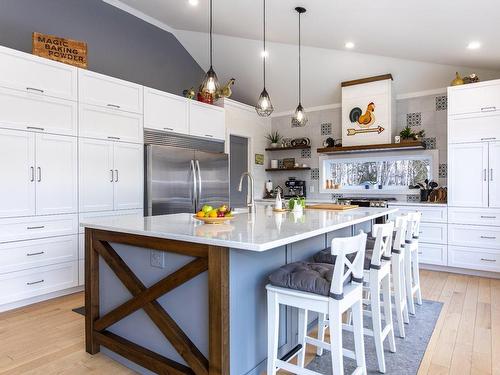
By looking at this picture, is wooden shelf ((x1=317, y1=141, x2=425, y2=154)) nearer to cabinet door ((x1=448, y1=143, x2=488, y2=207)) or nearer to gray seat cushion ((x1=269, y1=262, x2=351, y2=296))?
cabinet door ((x1=448, y1=143, x2=488, y2=207))

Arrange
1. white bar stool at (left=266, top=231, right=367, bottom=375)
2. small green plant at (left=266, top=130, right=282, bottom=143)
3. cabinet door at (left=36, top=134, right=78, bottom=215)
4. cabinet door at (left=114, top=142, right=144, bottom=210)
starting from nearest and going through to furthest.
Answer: white bar stool at (left=266, top=231, right=367, bottom=375)
cabinet door at (left=36, top=134, right=78, bottom=215)
cabinet door at (left=114, top=142, right=144, bottom=210)
small green plant at (left=266, top=130, right=282, bottom=143)

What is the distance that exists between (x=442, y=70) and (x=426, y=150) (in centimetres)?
117

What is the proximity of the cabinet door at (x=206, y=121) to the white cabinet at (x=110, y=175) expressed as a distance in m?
1.02

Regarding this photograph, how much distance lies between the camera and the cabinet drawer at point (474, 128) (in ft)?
13.9

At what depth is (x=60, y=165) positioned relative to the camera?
3490 mm

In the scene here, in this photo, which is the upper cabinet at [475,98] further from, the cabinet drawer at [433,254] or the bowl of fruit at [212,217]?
the bowl of fruit at [212,217]

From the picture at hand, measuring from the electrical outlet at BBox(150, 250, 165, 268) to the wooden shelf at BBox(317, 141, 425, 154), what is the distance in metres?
4.13

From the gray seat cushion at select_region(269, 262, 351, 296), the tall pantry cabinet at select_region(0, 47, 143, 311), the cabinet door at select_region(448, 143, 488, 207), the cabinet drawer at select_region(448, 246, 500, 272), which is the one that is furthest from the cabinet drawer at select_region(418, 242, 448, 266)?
the tall pantry cabinet at select_region(0, 47, 143, 311)

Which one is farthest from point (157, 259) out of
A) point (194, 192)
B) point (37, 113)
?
point (194, 192)

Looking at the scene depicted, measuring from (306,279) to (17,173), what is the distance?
2.90 meters

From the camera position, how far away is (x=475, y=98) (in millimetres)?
4340

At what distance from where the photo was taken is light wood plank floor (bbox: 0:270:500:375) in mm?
2191

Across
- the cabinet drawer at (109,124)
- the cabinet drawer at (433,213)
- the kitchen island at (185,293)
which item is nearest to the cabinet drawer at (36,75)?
the cabinet drawer at (109,124)

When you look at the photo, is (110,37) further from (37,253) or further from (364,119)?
(364,119)
